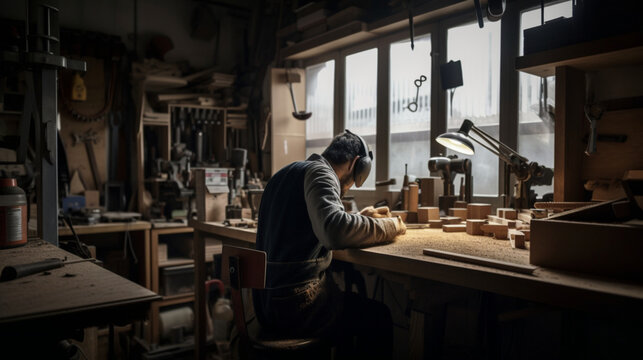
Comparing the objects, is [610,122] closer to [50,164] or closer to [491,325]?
[491,325]

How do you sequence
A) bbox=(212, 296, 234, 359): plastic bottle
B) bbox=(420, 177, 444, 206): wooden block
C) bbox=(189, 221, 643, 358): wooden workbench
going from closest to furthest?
bbox=(189, 221, 643, 358): wooden workbench → bbox=(420, 177, 444, 206): wooden block → bbox=(212, 296, 234, 359): plastic bottle

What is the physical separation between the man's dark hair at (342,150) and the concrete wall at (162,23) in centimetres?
309

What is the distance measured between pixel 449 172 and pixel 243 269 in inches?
55.3

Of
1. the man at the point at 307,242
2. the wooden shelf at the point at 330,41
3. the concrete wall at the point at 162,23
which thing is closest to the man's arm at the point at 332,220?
the man at the point at 307,242

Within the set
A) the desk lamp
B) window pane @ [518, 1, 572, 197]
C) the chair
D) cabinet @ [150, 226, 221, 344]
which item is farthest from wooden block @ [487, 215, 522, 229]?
cabinet @ [150, 226, 221, 344]

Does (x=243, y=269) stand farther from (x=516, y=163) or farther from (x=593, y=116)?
(x=593, y=116)

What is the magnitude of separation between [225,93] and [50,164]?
9.29 feet

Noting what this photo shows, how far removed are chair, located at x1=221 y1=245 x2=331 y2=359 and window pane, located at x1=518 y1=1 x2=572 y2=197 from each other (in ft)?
5.36

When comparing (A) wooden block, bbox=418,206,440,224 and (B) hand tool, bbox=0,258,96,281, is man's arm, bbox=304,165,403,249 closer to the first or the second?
(A) wooden block, bbox=418,206,440,224

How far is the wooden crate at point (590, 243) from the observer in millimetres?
1104

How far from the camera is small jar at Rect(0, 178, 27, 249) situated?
55.6 inches

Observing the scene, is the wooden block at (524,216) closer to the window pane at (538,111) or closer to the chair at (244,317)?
the window pane at (538,111)

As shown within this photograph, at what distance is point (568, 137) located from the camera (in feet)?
6.22

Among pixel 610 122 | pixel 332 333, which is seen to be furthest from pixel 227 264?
pixel 610 122
